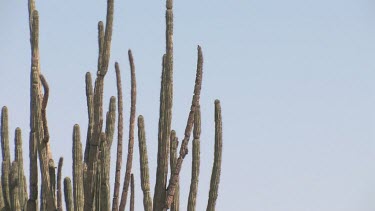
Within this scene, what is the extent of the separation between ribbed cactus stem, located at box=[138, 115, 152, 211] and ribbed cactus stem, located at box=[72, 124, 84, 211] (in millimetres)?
541

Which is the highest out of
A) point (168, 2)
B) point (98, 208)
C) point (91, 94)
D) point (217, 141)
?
point (168, 2)

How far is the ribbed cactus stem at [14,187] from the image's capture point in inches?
282

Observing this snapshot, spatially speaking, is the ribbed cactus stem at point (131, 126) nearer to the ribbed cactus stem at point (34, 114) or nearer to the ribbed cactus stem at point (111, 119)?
the ribbed cactus stem at point (111, 119)

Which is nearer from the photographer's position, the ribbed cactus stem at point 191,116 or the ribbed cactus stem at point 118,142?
the ribbed cactus stem at point 191,116

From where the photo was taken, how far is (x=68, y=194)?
6598 millimetres

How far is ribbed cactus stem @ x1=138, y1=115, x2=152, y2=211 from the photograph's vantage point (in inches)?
262

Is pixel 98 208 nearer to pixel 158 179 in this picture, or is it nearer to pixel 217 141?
A: pixel 158 179

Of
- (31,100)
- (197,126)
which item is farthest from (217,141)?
(31,100)

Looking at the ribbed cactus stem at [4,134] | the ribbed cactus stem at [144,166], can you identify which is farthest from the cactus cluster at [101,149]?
the ribbed cactus stem at [4,134]

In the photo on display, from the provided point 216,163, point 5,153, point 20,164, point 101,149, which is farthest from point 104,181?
point 5,153

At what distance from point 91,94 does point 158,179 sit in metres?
0.96

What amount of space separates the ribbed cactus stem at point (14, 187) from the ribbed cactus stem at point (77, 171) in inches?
36.0

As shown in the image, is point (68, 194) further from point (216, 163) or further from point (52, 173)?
point (216, 163)

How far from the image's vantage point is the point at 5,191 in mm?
7434
